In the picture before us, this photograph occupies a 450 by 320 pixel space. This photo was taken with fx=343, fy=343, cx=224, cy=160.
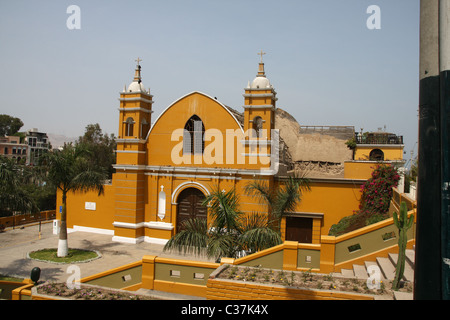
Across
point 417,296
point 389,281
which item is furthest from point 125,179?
point 417,296

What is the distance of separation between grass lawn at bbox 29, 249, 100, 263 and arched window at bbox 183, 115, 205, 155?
674 centimetres

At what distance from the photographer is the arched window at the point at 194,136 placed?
58.1 feet

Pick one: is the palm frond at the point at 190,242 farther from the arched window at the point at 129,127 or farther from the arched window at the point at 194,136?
the arched window at the point at 129,127

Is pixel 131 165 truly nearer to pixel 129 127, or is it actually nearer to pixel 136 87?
pixel 129 127

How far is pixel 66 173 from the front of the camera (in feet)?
50.2

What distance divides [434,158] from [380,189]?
11.6 m

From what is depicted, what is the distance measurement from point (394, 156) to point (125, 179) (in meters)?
17.5

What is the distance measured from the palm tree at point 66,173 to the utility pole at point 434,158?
1419 centimetres

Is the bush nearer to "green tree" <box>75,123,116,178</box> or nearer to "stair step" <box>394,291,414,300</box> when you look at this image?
"stair step" <box>394,291,414,300</box>

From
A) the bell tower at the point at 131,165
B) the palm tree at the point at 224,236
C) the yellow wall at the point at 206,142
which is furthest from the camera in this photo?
the bell tower at the point at 131,165

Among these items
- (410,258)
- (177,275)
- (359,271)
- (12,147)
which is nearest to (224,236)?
(177,275)

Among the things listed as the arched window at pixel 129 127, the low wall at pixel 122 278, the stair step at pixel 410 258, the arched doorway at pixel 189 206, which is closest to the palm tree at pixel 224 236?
the low wall at pixel 122 278

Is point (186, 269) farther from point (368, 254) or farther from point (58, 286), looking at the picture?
point (368, 254)

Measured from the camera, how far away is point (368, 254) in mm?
9859
